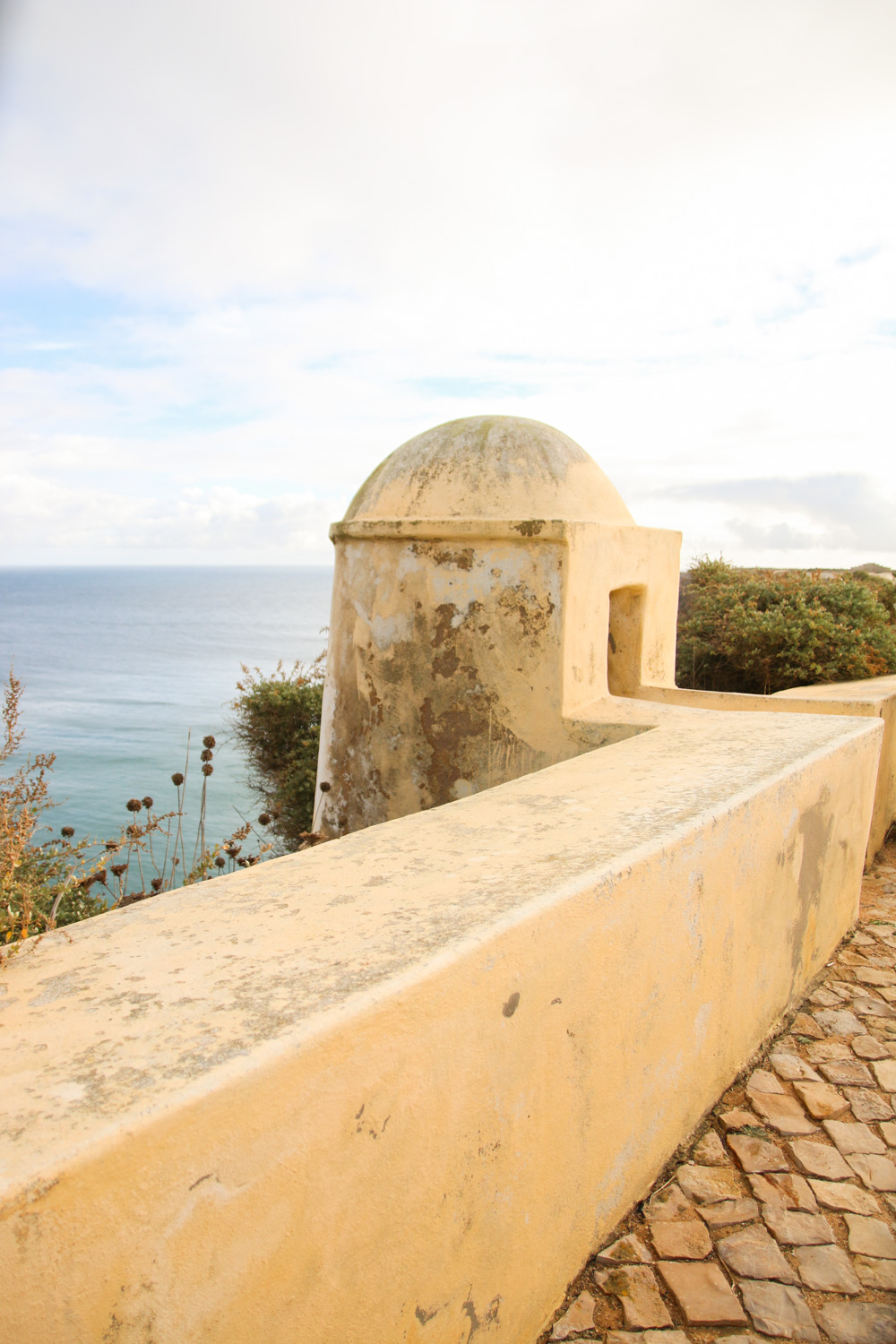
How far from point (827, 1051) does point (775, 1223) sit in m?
1.07

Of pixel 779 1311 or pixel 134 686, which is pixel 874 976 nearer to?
pixel 779 1311

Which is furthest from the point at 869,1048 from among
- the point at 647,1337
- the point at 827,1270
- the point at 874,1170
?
the point at 647,1337

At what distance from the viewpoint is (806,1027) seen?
12.2ft

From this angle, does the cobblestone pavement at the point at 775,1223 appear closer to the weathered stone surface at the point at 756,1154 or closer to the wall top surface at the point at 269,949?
the weathered stone surface at the point at 756,1154

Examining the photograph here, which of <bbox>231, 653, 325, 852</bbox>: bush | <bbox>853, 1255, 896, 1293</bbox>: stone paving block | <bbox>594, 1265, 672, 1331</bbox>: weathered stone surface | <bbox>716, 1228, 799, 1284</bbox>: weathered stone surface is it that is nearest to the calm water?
<bbox>231, 653, 325, 852</bbox>: bush

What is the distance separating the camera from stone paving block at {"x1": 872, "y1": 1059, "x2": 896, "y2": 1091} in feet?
10.9

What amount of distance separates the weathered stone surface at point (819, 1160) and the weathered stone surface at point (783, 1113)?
0.19ft

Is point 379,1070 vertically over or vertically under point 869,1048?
over

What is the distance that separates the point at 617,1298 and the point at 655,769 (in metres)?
1.95

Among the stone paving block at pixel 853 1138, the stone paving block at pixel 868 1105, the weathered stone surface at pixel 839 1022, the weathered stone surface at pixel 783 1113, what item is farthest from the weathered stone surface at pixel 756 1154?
the weathered stone surface at pixel 839 1022

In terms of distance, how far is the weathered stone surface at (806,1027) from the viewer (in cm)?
365

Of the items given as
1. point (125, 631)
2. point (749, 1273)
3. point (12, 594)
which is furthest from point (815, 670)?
point (12, 594)

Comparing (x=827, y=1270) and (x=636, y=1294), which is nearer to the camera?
(x=636, y=1294)

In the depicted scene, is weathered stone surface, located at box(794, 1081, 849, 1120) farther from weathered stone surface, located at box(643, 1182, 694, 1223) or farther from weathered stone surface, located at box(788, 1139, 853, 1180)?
weathered stone surface, located at box(643, 1182, 694, 1223)
